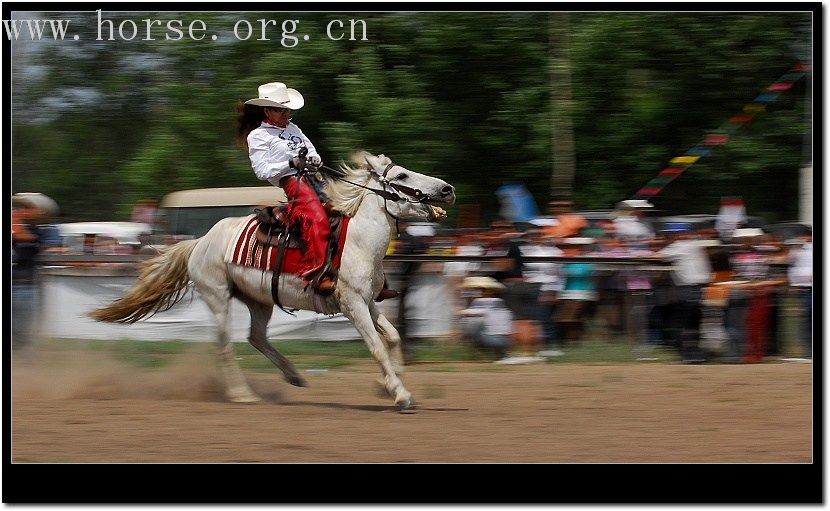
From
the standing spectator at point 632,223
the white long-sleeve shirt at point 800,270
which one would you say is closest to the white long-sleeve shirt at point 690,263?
the standing spectator at point 632,223

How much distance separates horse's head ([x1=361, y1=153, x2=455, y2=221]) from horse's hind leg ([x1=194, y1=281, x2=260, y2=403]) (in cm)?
157

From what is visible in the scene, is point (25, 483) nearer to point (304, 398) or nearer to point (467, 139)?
point (304, 398)

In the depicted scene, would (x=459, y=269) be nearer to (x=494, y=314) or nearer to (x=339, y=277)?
(x=494, y=314)

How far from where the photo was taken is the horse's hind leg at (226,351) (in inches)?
366

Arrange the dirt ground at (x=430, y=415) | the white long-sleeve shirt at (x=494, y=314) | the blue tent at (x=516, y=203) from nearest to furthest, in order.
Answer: the dirt ground at (x=430, y=415) < the white long-sleeve shirt at (x=494, y=314) < the blue tent at (x=516, y=203)

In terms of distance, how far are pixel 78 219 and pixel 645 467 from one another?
1213 centimetres

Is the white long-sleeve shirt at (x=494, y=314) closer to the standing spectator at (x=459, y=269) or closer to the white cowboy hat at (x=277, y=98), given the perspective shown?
the standing spectator at (x=459, y=269)

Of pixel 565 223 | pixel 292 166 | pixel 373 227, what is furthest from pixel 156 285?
pixel 565 223

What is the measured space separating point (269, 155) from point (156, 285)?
5.18 ft

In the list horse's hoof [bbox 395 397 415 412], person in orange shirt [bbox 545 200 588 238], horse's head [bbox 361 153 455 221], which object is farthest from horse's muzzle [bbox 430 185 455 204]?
person in orange shirt [bbox 545 200 588 238]

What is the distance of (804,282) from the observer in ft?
36.7

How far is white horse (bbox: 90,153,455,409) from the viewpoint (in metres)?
8.68

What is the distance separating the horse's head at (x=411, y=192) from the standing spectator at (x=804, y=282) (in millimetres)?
4109

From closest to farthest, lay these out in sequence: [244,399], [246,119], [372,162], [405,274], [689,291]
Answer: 1. [372,162]
2. [246,119]
3. [244,399]
4. [689,291]
5. [405,274]
